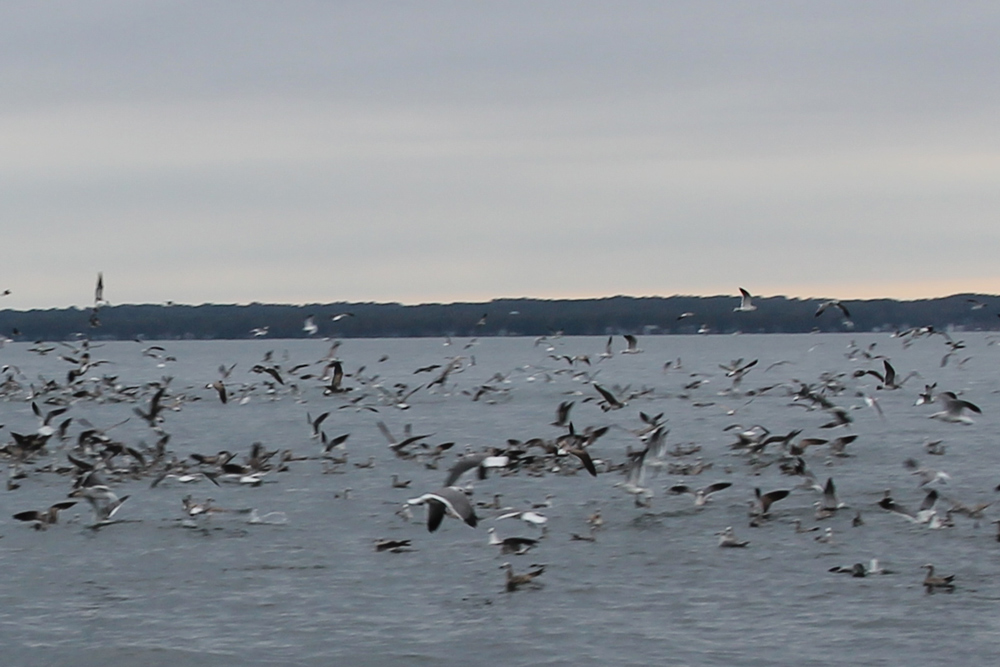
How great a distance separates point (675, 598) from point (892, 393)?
5149 centimetres

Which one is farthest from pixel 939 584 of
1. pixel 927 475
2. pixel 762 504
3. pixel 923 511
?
pixel 927 475

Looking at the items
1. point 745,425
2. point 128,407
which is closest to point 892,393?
point 745,425

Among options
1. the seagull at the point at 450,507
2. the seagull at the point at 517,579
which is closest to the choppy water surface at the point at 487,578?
the seagull at the point at 517,579

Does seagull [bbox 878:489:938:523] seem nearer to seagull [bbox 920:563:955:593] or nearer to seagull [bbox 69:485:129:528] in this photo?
seagull [bbox 920:563:955:593]

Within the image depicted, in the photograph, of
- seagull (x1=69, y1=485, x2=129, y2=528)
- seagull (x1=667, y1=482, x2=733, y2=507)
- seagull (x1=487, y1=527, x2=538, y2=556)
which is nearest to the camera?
seagull (x1=487, y1=527, x2=538, y2=556)

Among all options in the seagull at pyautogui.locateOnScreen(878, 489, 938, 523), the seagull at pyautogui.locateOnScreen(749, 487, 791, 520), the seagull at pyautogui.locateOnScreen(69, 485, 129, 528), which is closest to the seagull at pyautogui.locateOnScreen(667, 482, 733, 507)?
the seagull at pyautogui.locateOnScreen(749, 487, 791, 520)

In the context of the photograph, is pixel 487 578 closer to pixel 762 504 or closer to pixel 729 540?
pixel 729 540

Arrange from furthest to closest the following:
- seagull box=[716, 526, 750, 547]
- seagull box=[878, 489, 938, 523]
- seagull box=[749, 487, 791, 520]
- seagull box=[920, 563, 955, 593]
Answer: seagull box=[878, 489, 938, 523] → seagull box=[749, 487, 791, 520] → seagull box=[716, 526, 750, 547] → seagull box=[920, 563, 955, 593]

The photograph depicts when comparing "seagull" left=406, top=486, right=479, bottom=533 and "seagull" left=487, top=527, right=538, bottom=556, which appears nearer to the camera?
"seagull" left=406, top=486, right=479, bottom=533

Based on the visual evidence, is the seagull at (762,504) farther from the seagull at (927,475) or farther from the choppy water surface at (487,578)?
the seagull at (927,475)

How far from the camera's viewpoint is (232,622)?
15.9m

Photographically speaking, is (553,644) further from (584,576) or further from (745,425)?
(745,425)

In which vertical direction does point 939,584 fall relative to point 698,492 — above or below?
Result: below

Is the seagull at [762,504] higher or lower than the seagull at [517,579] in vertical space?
higher
